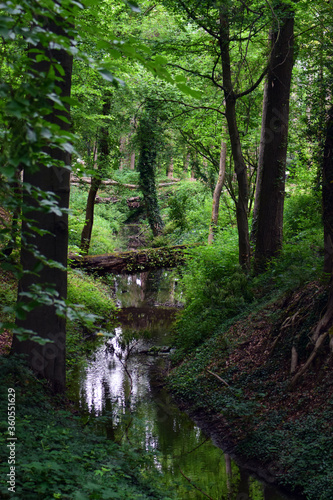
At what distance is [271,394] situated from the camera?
657 cm

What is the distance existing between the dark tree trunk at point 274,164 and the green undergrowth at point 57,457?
21.5 ft

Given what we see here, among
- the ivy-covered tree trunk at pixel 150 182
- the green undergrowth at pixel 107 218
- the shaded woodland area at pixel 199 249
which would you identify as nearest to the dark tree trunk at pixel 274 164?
the shaded woodland area at pixel 199 249

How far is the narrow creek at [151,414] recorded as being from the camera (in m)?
5.25

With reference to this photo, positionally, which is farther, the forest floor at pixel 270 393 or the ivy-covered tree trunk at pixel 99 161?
the ivy-covered tree trunk at pixel 99 161

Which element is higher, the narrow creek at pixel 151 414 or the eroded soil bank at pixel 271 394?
the eroded soil bank at pixel 271 394

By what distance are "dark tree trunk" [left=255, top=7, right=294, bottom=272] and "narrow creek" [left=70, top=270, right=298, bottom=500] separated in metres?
3.47

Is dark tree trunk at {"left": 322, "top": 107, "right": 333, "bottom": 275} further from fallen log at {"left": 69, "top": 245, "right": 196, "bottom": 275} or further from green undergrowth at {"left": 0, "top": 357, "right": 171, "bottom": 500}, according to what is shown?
fallen log at {"left": 69, "top": 245, "right": 196, "bottom": 275}

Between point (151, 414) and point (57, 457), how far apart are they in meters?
3.51

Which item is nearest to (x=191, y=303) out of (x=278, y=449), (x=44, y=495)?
(x=278, y=449)

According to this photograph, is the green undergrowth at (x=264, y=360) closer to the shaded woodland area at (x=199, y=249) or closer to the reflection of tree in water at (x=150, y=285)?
the shaded woodland area at (x=199, y=249)

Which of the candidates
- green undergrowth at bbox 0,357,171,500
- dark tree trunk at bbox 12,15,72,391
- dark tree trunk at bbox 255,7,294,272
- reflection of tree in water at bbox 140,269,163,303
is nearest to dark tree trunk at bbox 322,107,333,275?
dark tree trunk at bbox 12,15,72,391

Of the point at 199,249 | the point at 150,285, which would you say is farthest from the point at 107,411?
the point at 150,285

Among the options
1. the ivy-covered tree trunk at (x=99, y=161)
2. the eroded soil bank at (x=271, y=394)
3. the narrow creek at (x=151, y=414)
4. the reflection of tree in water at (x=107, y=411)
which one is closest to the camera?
the eroded soil bank at (x=271, y=394)

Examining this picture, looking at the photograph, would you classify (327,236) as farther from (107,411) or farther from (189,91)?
(189,91)
